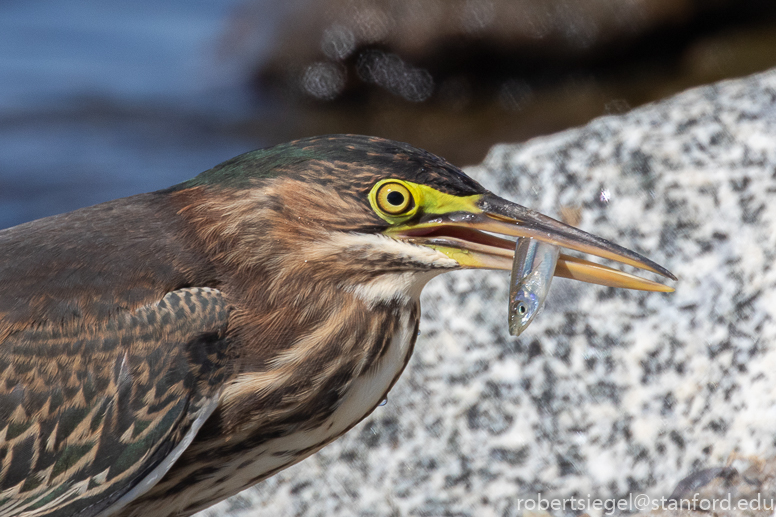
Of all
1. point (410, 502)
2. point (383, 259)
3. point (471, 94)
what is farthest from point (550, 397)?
point (471, 94)

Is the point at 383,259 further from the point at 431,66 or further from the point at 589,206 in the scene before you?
the point at 431,66

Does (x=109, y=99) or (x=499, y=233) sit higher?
(x=109, y=99)

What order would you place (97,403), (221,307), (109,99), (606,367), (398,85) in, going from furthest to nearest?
1. (109,99)
2. (398,85)
3. (606,367)
4. (221,307)
5. (97,403)

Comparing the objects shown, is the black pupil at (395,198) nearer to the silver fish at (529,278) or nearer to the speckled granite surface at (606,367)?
the silver fish at (529,278)

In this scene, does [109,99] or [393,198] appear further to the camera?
[109,99]

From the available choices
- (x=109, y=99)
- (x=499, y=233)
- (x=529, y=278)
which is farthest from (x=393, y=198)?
(x=109, y=99)

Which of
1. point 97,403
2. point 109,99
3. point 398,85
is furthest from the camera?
point 109,99

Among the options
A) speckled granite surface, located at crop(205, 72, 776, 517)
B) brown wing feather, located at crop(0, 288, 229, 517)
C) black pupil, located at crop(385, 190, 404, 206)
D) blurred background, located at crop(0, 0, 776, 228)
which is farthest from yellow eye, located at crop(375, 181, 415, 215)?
blurred background, located at crop(0, 0, 776, 228)

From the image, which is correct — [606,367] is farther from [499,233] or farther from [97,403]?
[97,403]

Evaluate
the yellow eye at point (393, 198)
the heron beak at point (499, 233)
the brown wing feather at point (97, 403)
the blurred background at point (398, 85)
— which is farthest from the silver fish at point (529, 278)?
the blurred background at point (398, 85)
